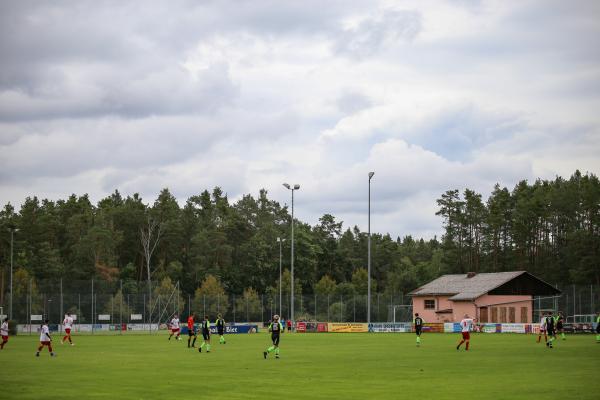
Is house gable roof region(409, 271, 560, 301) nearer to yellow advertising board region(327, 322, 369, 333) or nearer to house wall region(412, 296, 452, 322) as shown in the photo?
house wall region(412, 296, 452, 322)

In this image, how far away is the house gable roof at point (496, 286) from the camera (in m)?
89.0

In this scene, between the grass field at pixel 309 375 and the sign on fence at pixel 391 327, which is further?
the sign on fence at pixel 391 327

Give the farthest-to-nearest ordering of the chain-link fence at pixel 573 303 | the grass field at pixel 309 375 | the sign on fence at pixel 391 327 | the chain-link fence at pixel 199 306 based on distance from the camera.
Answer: the chain-link fence at pixel 573 303, the chain-link fence at pixel 199 306, the sign on fence at pixel 391 327, the grass field at pixel 309 375

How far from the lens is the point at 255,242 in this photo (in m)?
144

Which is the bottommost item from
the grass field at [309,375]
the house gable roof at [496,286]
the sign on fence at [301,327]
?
the sign on fence at [301,327]

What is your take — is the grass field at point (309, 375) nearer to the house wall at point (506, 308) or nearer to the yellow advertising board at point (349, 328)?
the yellow advertising board at point (349, 328)

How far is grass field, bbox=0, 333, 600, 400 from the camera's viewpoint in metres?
22.3

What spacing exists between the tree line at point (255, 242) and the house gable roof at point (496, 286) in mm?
28595

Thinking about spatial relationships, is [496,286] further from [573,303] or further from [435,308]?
[435,308]

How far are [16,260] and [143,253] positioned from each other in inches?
1034

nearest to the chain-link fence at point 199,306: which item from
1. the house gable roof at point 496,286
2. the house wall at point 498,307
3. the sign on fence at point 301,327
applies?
the house wall at point 498,307

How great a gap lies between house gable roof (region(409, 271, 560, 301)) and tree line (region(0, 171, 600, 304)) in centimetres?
2859

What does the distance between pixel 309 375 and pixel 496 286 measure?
63699mm

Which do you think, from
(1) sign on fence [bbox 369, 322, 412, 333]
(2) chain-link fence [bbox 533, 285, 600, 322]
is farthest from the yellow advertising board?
(2) chain-link fence [bbox 533, 285, 600, 322]
